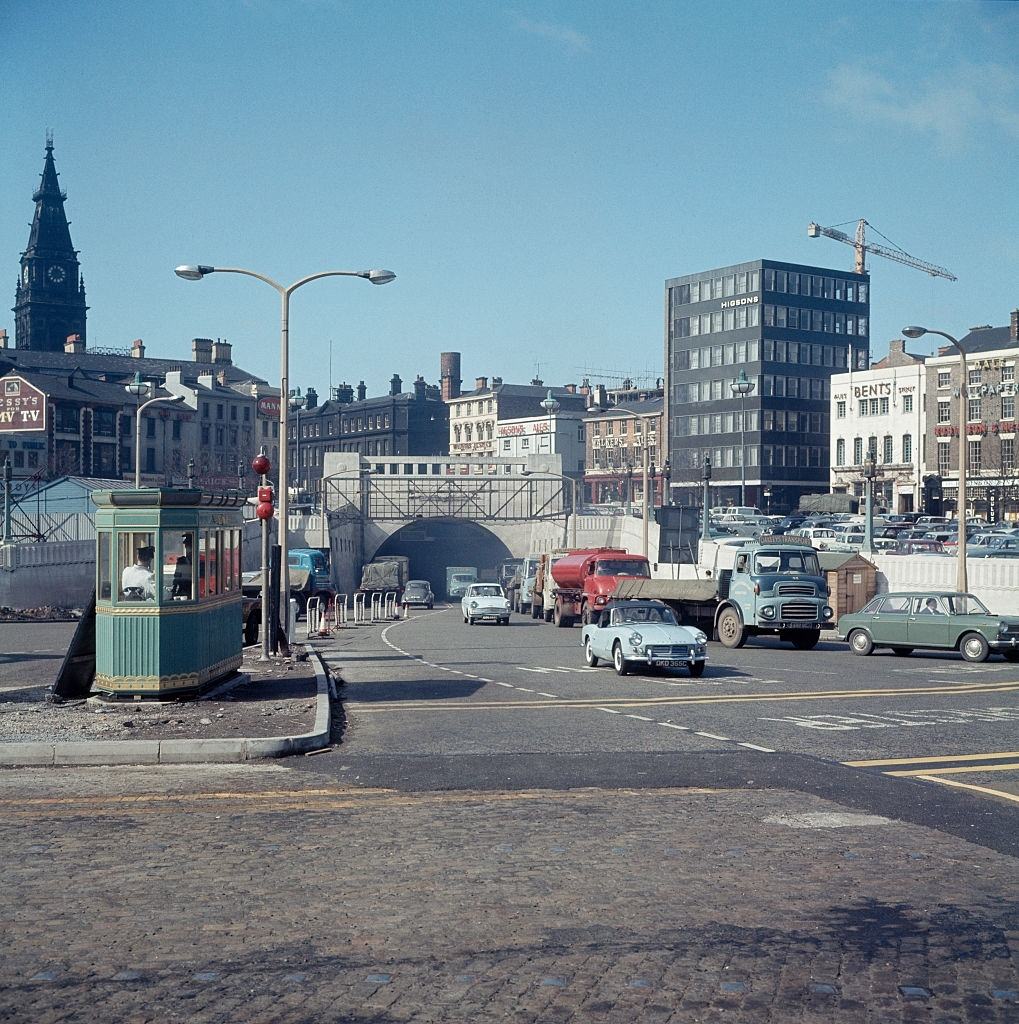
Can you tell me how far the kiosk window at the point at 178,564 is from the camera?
16.7 m

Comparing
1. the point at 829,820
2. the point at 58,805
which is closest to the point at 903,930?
the point at 829,820

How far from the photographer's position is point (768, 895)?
8164 mm

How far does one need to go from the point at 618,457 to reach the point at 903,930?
141 meters

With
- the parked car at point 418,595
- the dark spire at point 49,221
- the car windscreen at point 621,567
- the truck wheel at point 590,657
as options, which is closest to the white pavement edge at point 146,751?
the truck wheel at point 590,657

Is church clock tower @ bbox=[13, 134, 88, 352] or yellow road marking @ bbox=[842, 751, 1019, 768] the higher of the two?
church clock tower @ bbox=[13, 134, 88, 352]

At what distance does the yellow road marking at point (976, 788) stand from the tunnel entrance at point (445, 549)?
11360cm

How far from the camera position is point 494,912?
7.74 m

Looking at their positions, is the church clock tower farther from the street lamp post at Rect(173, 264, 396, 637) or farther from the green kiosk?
the green kiosk

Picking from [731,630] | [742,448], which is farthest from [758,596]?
[742,448]

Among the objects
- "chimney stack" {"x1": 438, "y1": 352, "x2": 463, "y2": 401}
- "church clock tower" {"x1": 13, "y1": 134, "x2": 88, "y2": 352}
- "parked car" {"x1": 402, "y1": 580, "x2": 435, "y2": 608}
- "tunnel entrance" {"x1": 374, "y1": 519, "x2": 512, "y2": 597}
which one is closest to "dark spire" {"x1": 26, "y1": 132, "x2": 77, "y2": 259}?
"church clock tower" {"x1": 13, "y1": 134, "x2": 88, "y2": 352}

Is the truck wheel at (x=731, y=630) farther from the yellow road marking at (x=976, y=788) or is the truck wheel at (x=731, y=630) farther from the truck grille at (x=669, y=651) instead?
the yellow road marking at (x=976, y=788)

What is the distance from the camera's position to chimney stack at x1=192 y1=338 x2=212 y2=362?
158250 mm

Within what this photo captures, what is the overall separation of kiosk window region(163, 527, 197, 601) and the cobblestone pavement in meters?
5.53

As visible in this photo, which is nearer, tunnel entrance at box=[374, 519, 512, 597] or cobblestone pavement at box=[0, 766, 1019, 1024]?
cobblestone pavement at box=[0, 766, 1019, 1024]
